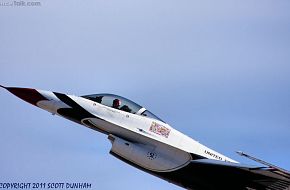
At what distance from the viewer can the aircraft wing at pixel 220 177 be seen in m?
8.57

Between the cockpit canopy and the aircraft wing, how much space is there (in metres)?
1.19

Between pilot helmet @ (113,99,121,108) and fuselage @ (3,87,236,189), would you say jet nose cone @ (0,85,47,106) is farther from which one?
pilot helmet @ (113,99,121,108)

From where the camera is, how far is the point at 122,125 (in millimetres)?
8984

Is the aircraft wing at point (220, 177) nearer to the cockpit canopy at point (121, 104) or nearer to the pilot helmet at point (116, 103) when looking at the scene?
the cockpit canopy at point (121, 104)

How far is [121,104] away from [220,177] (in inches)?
93.6

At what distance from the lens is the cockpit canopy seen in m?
9.14

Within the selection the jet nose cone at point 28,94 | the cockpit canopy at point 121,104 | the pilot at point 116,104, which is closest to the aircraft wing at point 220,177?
the cockpit canopy at point 121,104

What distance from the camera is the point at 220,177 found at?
8844 millimetres

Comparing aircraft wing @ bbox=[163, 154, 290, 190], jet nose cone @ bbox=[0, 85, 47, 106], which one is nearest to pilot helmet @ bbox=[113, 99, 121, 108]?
jet nose cone @ bbox=[0, 85, 47, 106]

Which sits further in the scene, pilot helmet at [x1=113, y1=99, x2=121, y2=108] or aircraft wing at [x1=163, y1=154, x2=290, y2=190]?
pilot helmet at [x1=113, y1=99, x2=121, y2=108]

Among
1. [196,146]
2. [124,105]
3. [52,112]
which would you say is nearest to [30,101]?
[52,112]

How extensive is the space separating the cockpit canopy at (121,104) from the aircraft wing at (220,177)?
1189mm

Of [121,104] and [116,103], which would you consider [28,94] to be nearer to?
[116,103]

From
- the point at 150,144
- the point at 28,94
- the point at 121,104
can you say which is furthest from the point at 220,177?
the point at 28,94
